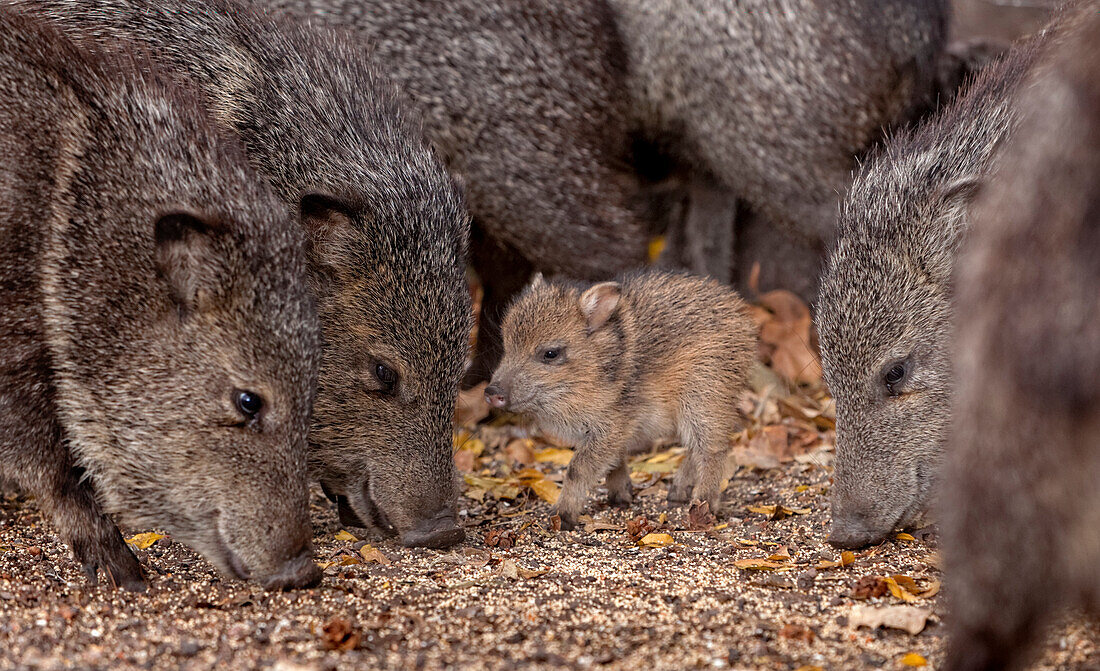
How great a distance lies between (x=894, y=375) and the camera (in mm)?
4262

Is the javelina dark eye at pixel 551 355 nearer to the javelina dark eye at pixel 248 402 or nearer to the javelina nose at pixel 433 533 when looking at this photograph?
the javelina nose at pixel 433 533

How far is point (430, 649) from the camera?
3211mm

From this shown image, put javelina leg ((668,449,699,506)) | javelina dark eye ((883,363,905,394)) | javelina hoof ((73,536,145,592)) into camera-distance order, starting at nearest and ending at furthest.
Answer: javelina hoof ((73,536,145,592)) < javelina dark eye ((883,363,905,394)) < javelina leg ((668,449,699,506))

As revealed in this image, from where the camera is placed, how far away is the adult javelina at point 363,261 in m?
4.30

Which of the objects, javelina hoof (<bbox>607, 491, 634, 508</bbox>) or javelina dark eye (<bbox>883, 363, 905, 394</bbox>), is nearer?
javelina dark eye (<bbox>883, 363, 905, 394</bbox>)

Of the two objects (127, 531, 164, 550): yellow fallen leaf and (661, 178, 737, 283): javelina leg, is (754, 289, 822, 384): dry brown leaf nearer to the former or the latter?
(661, 178, 737, 283): javelina leg

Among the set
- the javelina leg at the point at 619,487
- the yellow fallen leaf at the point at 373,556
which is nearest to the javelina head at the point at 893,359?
the javelina leg at the point at 619,487

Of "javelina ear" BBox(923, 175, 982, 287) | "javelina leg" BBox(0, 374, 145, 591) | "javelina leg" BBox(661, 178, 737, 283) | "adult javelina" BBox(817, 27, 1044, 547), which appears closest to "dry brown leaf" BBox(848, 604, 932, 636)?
"adult javelina" BBox(817, 27, 1044, 547)

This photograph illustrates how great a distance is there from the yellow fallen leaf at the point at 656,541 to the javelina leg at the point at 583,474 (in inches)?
14.0

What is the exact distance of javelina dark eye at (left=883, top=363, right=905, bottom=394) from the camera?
4242mm

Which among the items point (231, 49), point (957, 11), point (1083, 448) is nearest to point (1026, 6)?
point (957, 11)

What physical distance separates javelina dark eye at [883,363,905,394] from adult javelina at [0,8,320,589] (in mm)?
2137

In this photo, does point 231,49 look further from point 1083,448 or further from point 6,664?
point 1083,448

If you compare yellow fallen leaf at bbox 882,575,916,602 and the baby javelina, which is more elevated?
the baby javelina
